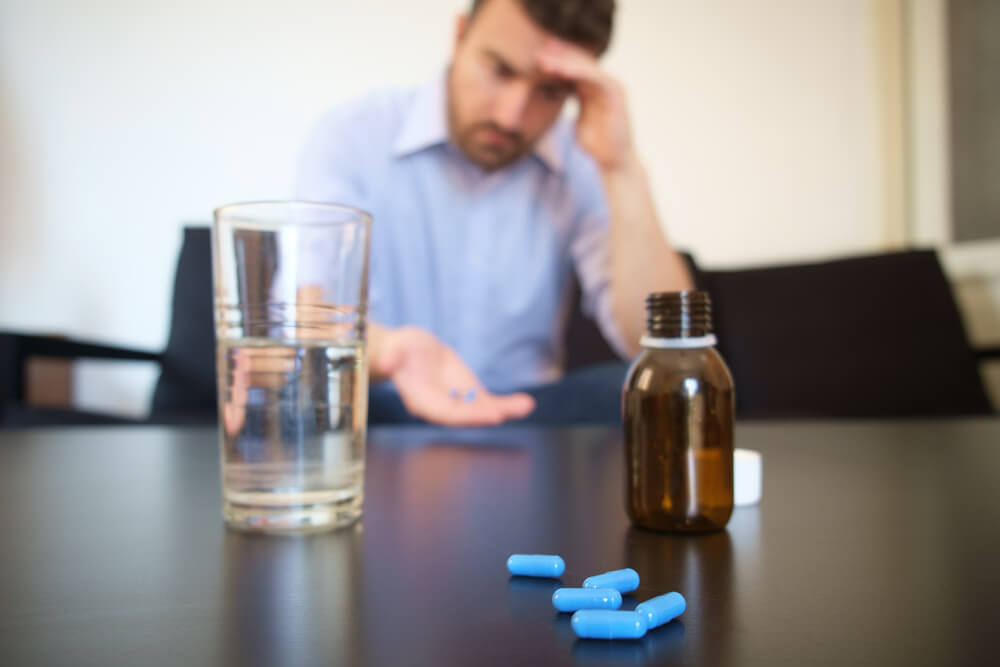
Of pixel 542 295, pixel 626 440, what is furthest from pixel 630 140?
pixel 626 440

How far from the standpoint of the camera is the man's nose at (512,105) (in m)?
1.93

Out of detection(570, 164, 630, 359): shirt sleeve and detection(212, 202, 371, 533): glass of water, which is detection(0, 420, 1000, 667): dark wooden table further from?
detection(570, 164, 630, 359): shirt sleeve

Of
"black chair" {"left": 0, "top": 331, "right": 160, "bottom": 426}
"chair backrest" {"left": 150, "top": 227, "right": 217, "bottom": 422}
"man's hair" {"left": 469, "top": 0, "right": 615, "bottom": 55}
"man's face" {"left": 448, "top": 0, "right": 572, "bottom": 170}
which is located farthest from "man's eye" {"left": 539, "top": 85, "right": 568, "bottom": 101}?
Result: "black chair" {"left": 0, "top": 331, "right": 160, "bottom": 426}

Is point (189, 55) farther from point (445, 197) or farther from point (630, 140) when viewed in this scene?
point (630, 140)

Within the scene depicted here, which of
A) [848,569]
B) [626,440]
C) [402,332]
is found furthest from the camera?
[402,332]

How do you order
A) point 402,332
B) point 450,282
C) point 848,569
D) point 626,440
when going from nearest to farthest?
point 848,569 < point 626,440 < point 402,332 < point 450,282

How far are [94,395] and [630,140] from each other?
1609mm

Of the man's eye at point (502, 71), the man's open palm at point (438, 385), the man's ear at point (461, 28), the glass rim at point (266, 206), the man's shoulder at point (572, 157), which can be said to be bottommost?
the man's open palm at point (438, 385)

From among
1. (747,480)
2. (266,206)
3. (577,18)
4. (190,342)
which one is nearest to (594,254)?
(577,18)

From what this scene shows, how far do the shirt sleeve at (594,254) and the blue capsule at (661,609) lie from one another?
5.50 feet

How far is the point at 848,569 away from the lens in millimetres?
330

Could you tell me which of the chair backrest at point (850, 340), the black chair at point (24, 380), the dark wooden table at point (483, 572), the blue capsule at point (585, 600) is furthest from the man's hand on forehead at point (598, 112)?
the blue capsule at point (585, 600)

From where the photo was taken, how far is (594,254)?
6.44ft

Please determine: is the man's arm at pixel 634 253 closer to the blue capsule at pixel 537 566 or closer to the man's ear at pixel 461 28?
the man's ear at pixel 461 28
